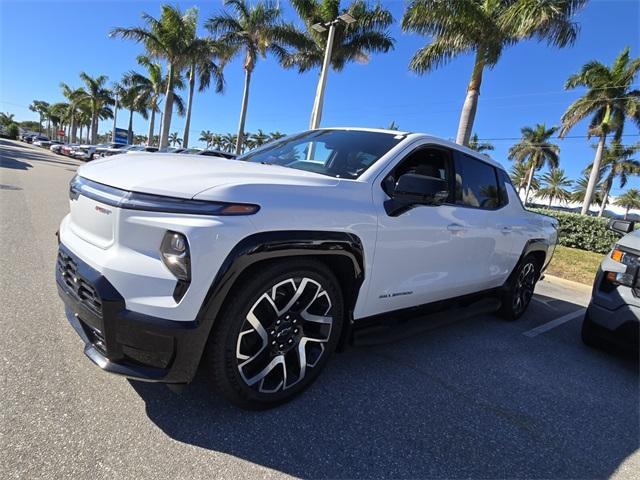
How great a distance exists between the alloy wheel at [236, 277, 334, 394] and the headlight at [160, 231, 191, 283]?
1.44ft

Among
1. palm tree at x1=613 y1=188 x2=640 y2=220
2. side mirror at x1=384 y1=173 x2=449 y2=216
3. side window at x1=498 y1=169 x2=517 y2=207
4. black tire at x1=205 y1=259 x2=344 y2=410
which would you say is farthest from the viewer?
palm tree at x1=613 y1=188 x2=640 y2=220

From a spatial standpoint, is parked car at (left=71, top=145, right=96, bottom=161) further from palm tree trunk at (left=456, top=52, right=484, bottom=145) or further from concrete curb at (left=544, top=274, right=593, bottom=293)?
concrete curb at (left=544, top=274, right=593, bottom=293)

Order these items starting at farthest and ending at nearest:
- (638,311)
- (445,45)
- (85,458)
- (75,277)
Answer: (445,45), (638,311), (75,277), (85,458)

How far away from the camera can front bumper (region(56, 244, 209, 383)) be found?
1853 mm

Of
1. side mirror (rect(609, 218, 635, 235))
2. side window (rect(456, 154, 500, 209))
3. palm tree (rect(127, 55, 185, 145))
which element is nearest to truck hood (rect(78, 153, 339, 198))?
side window (rect(456, 154, 500, 209))

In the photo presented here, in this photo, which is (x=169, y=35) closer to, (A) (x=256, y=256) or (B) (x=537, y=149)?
(A) (x=256, y=256)

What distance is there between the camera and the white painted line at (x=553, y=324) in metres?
4.53

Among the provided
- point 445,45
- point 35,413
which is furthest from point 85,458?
point 445,45

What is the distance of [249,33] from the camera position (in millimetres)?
21469

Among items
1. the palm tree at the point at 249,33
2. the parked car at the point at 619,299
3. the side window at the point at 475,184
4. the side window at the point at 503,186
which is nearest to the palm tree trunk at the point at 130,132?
the palm tree at the point at 249,33

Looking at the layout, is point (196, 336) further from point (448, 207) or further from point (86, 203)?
point (448, 207)

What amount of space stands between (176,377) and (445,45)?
14610 mm

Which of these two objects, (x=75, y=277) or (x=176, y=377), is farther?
(x=75, y=277)

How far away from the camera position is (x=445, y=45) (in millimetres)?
13547
